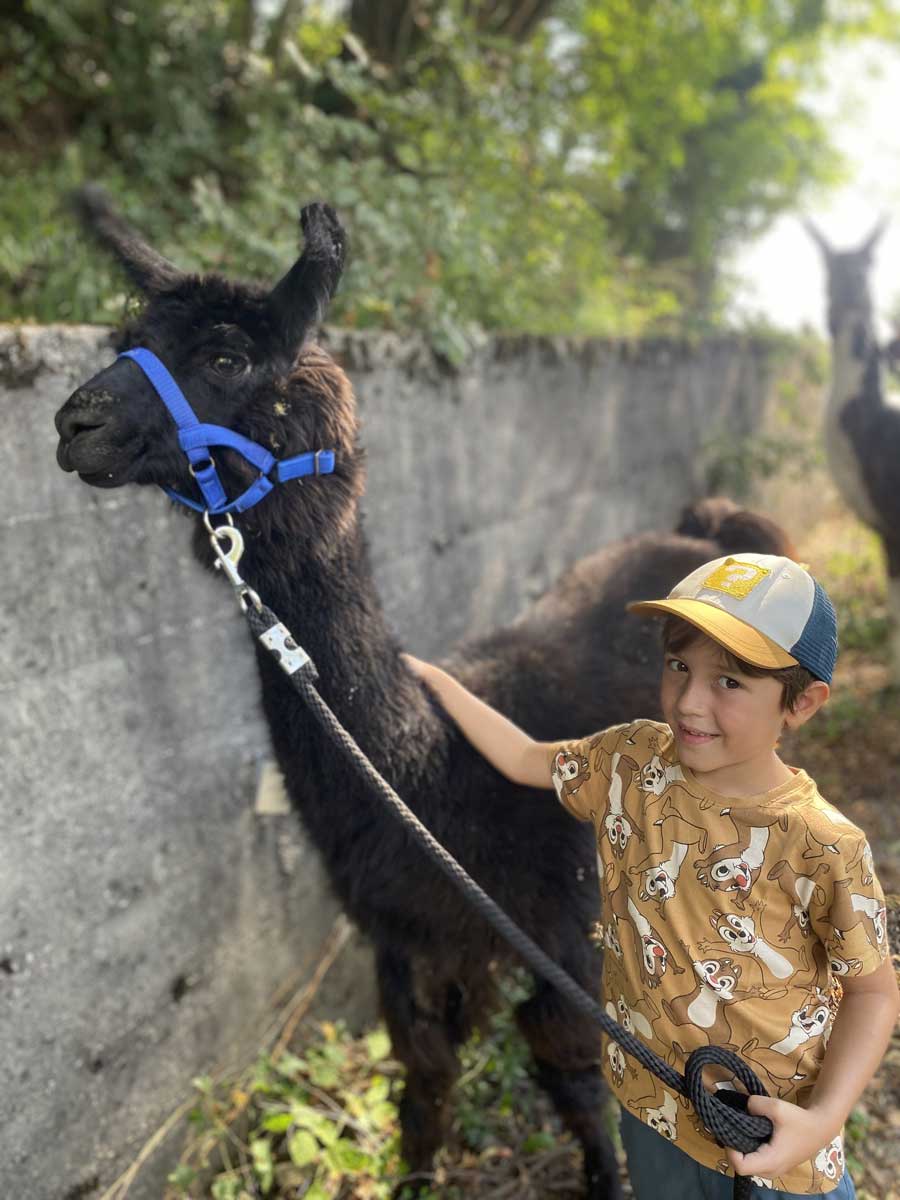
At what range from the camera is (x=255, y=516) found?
1.68m

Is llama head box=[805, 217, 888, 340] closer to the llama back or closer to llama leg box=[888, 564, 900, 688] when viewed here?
llama leg box=[888, 564, 900, 688]

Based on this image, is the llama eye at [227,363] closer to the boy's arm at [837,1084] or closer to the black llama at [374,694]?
the black llama at [374,694]

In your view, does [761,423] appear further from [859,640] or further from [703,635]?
[703,635]

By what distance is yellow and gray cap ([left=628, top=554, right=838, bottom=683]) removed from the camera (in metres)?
1.24

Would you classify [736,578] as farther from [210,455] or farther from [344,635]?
[210,455]

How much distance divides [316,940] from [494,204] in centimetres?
312

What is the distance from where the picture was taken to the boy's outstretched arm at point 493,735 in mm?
1700

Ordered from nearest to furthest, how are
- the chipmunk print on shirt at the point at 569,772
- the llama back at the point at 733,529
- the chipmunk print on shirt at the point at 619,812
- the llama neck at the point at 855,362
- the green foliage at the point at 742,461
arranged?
the chipmunk print on shirt at the point at 619,812 → the chipmunk print on shirt at the point at 569,772 → the llama back at the point at 733,529 → the llama neck at the point at 855,362 → the green foliage at the point at 742,461

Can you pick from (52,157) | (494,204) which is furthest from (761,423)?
(52,157)

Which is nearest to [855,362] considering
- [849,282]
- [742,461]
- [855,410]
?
[855,410]

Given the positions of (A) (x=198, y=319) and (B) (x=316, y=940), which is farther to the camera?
(B) (x=316, y=940)

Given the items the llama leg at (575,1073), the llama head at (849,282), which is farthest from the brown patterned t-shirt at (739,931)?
the llama head at (849,282)

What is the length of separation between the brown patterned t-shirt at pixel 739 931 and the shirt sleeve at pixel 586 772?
8 cm

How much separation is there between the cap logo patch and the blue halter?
769mm
